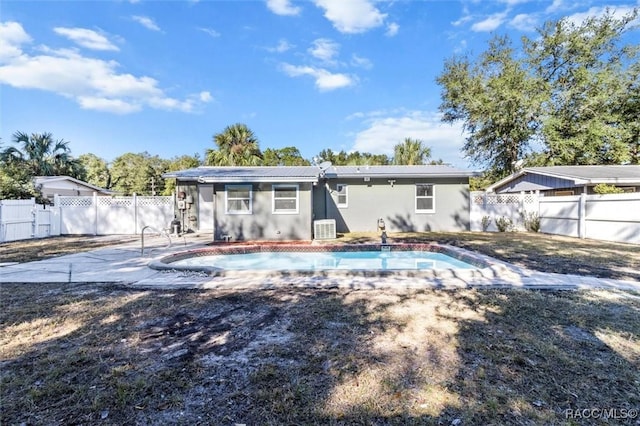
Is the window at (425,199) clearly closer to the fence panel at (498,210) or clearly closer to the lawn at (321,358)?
the fence panel at (498,210)

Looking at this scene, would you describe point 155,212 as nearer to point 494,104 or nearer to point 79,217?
point 79,217

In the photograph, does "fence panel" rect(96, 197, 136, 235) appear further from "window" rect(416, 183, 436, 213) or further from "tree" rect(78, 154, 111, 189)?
"tree" rect(78, 154, 111, 189)

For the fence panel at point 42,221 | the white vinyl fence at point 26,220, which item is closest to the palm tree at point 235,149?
the white vinyl fence at point 26,220

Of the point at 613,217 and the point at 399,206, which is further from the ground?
the point at 399,206

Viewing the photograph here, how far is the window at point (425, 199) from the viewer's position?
14.9 metres

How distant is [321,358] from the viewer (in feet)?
9.60

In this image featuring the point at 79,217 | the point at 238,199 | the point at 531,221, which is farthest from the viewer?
the point at 531,221

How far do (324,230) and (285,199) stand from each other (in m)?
1.91

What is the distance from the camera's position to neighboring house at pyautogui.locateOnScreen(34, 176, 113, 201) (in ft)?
61.9

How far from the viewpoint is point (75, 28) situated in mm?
12227

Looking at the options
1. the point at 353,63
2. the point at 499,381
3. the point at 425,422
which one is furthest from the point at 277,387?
the point at 353,63

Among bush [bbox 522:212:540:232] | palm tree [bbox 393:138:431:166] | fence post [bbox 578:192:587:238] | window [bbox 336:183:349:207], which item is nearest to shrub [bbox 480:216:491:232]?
bush [bbox 522:212:540:232]

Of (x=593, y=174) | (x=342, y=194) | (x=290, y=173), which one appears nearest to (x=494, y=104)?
(x=593, y=174)

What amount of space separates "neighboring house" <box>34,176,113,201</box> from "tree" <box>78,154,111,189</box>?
33.7 ft
